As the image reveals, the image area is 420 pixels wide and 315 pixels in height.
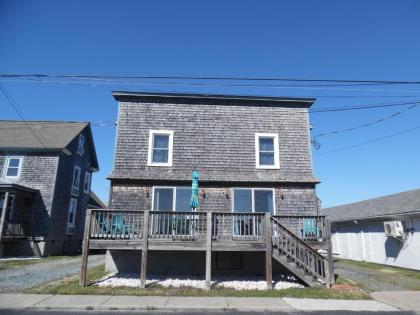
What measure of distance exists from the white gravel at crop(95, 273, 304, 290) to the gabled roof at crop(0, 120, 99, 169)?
1343 cm

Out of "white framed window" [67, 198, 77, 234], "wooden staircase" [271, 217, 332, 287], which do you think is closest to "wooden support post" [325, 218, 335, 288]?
"wooden staircase" [271, 217, 332, 287]

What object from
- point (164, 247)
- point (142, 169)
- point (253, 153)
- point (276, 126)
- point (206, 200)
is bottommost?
point (164, 247)

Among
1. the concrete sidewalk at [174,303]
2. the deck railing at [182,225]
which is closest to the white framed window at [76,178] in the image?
the deck railing at [182,225]

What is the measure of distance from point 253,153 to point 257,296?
6417 millimetres

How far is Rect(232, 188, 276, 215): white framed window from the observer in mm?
13250

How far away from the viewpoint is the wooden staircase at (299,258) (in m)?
10.4

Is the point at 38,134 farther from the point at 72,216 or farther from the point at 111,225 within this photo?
the point at 111,225

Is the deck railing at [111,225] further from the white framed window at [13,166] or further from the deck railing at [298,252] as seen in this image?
the white framed window at [13,166]

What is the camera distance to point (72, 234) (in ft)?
79.6

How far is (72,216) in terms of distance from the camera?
24703mm

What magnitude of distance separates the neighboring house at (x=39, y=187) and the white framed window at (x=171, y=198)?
10.6 metres

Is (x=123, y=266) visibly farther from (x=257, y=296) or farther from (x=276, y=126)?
(x=276, y=126)

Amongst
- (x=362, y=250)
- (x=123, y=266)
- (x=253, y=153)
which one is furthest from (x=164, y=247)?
(x=362, y=250)

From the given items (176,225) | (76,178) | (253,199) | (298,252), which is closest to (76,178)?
(76,178)
